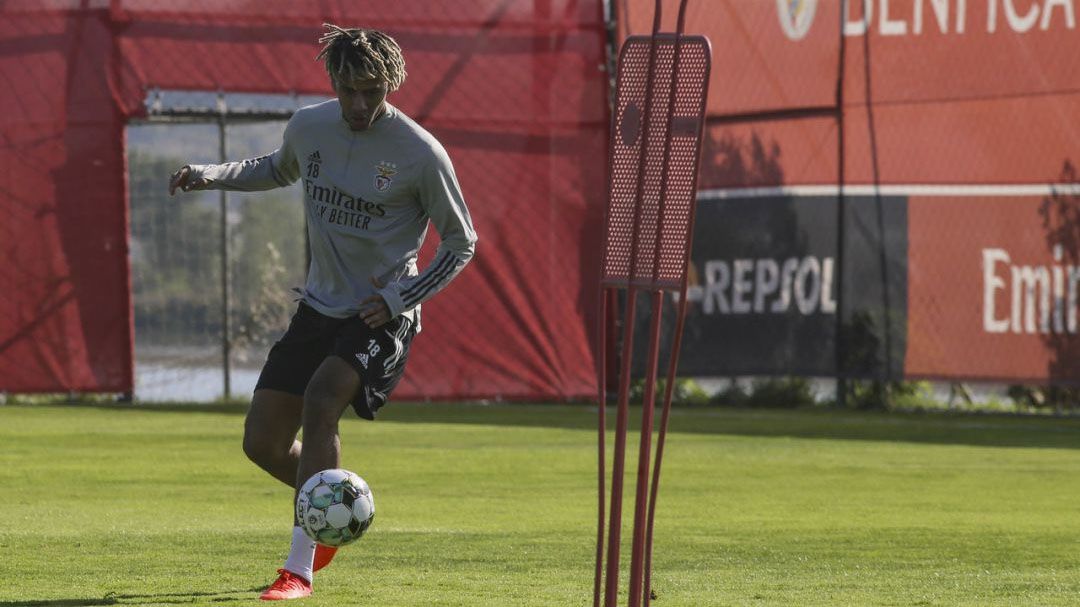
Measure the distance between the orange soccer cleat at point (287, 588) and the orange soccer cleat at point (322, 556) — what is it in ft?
0.79

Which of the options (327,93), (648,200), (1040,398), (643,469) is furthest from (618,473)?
(1040,398)

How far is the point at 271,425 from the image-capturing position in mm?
7141

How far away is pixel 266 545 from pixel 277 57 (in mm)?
9303

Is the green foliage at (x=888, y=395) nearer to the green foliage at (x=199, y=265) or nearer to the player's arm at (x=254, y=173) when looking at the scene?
the green foliage at (x=199, y=265)

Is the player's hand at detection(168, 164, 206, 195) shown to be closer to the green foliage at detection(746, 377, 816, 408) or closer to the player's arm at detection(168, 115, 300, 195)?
the player's arm at detection(168, 115, 300, 195)

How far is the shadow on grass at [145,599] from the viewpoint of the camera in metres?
6.57

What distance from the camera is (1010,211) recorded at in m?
16.5

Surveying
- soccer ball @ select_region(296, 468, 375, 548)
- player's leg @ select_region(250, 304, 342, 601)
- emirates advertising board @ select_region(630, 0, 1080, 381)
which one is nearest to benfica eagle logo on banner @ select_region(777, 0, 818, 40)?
emirates advertising board @ select_region(630, 0, 1080, 381)

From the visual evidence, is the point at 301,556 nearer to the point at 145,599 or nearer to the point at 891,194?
the point at 145,599

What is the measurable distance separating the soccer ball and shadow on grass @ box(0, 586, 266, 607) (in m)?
0.37

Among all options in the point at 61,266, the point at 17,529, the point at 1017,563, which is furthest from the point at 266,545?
the point at 61,266

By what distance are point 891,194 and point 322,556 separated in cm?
1069

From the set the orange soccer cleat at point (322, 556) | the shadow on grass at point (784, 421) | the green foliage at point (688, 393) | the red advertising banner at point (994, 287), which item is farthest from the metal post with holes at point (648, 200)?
the green foliage at point (688, 393)

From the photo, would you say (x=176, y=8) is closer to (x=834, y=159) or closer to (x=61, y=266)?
(x=61, y=266)
